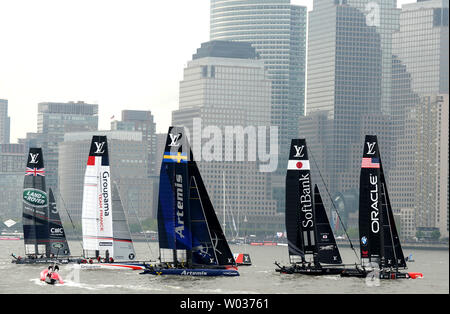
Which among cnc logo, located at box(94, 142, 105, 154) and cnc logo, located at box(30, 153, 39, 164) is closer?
cnc logo, located at box(94, 142, 105, 154)

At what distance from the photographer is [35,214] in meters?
94.3

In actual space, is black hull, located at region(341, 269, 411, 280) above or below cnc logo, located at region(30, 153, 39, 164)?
below

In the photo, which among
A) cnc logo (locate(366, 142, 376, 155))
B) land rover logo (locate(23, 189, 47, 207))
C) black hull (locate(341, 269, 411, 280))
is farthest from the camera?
land rover logo (locate(23, 189, 47, 207))

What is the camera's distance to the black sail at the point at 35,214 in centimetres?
9369

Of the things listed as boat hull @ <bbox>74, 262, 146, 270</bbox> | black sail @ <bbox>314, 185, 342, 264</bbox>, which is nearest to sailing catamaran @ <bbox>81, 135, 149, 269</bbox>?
boat hull @ <bbox>74, 262, 146, 270</bbox>

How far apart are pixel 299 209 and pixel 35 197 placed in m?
27.7

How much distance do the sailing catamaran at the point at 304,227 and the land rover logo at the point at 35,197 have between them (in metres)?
26.1

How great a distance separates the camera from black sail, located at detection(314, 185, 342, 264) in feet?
260

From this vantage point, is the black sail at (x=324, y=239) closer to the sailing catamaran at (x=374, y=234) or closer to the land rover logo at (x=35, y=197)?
the sailing catamaran at (x=374, y=234)

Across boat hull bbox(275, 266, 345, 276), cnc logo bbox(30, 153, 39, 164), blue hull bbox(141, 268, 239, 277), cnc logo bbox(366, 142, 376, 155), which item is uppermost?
cnc logo bbox(366, 142, 376, 155)

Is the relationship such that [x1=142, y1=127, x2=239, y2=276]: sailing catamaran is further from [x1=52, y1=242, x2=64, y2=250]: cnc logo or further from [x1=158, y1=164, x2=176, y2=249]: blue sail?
[x1=52, y1=242, x2=64, y2=250]: cnc logo

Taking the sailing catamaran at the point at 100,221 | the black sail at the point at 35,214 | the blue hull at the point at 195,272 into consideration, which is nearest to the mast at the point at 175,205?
the blue hull at the point at 195,272

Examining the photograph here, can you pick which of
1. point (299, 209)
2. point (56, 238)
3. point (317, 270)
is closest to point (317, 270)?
point (317, 270)
